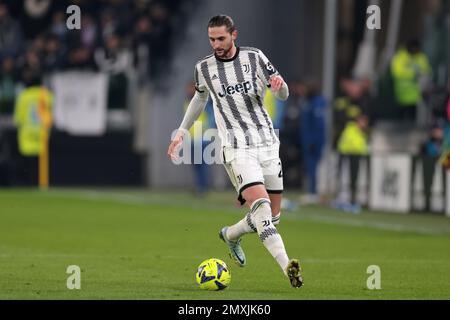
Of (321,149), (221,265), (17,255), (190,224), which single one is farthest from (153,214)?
(221,265)

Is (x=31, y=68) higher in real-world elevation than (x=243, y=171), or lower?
higher

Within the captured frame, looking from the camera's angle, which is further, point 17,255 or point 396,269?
point 17,255

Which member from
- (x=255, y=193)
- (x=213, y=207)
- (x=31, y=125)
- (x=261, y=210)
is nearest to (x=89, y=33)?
(x=31, y=125)

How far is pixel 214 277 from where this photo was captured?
1118cm

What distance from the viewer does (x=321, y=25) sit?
100ft

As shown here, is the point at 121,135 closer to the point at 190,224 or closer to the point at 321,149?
the point at 321,149

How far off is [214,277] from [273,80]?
5.53 ft

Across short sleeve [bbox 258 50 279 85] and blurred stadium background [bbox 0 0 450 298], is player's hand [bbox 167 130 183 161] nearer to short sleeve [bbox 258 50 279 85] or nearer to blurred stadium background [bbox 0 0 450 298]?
short sleeve [bbox 258 50 279 85]

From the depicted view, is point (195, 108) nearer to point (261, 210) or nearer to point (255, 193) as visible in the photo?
point (255, 193)

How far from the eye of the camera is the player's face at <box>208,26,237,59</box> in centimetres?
1140

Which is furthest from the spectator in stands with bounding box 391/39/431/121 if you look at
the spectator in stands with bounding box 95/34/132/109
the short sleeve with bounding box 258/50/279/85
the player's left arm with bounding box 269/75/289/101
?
the player's left arm with bounding box 269/75/289/101

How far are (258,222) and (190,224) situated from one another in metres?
8.01

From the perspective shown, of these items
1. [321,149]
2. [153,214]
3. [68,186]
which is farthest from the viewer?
[68,186]

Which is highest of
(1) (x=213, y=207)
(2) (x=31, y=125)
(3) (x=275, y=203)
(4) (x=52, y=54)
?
(4) (x=52, y=54)
